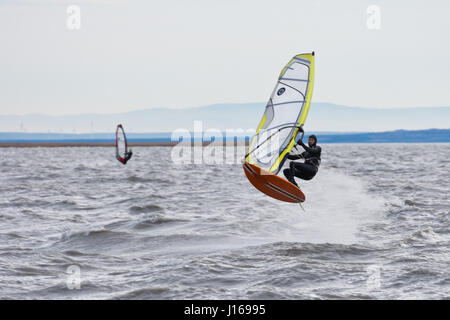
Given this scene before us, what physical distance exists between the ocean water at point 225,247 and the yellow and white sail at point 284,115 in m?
2.28

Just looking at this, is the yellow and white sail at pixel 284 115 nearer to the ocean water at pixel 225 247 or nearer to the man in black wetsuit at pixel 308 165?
the man in black wetsuit at pixel 308 165

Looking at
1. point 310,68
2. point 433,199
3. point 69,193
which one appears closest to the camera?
point 310,68

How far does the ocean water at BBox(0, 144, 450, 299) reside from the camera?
11.2 m

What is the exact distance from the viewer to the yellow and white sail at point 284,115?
1598 cm

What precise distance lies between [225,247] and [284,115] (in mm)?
3992

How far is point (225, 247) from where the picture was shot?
15.1 meters

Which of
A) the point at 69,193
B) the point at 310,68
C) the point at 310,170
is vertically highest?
the point at 310,68

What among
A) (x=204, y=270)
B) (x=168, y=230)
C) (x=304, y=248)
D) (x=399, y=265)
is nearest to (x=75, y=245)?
(x=168, y=230)

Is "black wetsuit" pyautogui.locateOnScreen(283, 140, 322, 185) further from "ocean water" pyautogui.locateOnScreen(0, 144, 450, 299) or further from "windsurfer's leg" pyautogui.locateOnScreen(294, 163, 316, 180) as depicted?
"ocean water" pyautogui.locateOnScreen(0, 144, 450, 299)

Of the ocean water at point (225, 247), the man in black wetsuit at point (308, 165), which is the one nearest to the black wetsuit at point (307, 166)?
the man in black wetsuit at point (308, 165)

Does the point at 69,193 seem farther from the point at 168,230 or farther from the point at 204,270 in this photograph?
the point at 204,270

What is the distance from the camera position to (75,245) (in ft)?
51.0
